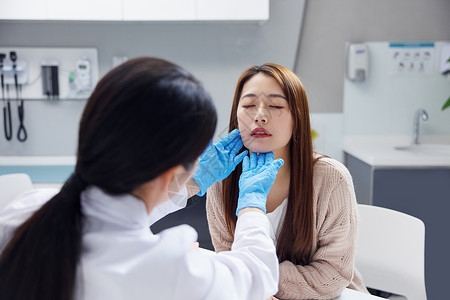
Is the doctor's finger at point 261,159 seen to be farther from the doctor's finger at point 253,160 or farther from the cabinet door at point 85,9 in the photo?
the cabinet door at point 85,9

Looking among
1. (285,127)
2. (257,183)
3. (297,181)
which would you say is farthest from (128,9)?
(257,183)

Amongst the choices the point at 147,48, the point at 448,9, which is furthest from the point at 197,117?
the point at 448,9

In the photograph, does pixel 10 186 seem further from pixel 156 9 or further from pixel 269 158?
pixel 269 158

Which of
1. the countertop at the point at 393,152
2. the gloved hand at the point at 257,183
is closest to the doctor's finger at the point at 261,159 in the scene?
the gloved hand at the point at 257,183

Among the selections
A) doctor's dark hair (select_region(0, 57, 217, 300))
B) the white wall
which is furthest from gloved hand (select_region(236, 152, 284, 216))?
the white wall

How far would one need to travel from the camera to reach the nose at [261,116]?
1174 millimetres

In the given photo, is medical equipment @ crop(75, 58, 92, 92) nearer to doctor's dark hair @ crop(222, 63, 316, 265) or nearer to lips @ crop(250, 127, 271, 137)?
doctor's dark hair @ crop(222, 63, 316, 265)

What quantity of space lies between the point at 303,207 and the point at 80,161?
0.74 meters

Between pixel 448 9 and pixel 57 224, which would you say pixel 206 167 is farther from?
pixel 448 9

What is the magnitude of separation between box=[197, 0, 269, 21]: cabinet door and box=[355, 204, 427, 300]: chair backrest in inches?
57.6

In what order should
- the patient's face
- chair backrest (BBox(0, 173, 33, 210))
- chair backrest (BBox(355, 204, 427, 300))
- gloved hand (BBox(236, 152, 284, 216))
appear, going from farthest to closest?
chair backrest (BBox(0, 173, 33, 210))
chair backrest (BBox(355, 204, 427, 300))
the patient's face
gloved hand (BBox(236, 152, 284, 216))

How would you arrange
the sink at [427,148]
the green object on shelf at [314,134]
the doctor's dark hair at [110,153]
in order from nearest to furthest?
the doctor's dark hair at [110,153] < the sink at [427,148] < the green object on shelf at [314,134]

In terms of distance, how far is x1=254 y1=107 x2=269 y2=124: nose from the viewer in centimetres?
117

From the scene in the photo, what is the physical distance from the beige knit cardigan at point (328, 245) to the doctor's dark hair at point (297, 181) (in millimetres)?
31
